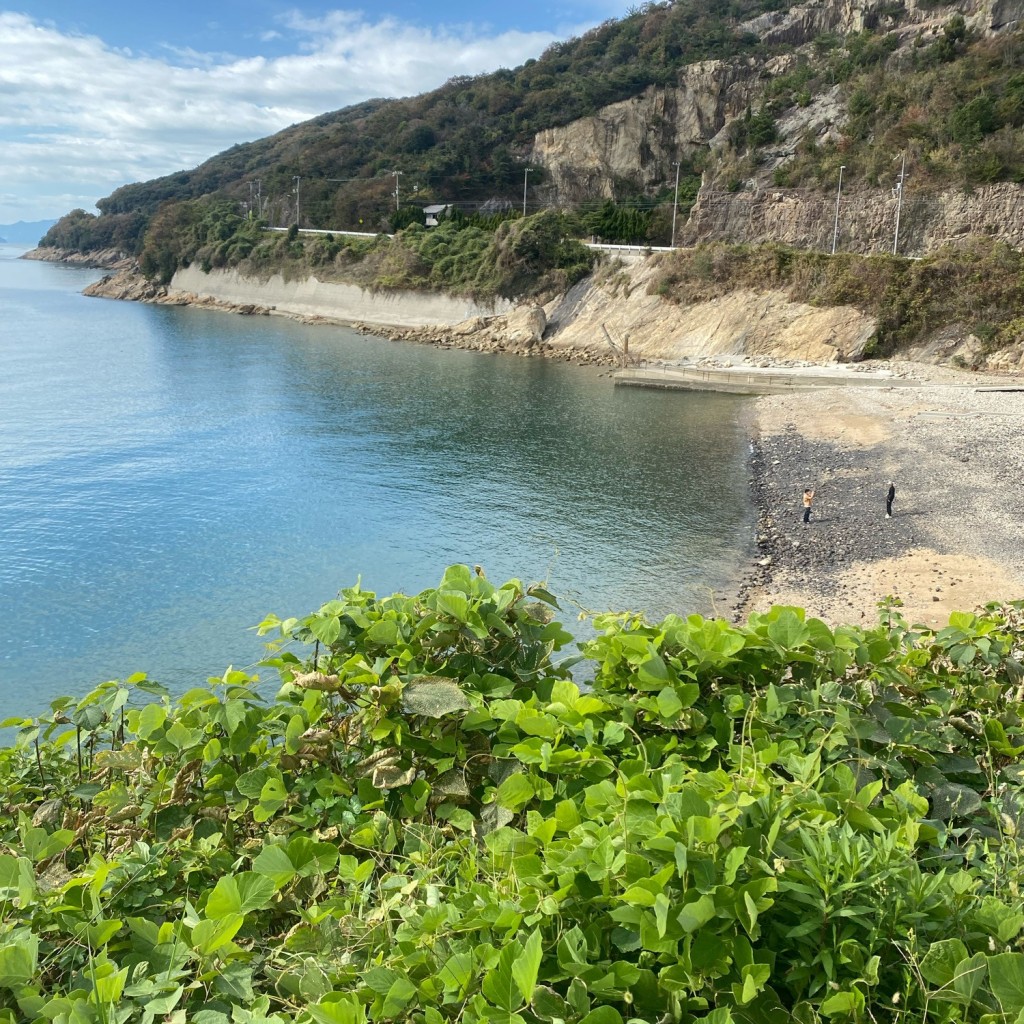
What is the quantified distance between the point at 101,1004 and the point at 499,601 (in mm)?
1891

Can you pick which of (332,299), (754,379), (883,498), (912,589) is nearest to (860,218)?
(754,379)

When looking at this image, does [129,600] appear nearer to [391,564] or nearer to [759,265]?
[391,564]

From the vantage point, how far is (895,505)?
20.8 meters

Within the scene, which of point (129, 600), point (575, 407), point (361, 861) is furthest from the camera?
point (575, 407)

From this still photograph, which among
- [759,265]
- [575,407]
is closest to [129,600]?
[575,407]

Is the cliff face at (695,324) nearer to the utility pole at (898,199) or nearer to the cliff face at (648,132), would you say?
the utility pole at (898,199)

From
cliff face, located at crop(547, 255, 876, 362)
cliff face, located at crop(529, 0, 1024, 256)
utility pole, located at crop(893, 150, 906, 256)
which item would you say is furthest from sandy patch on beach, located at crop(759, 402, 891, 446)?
cliff face, located at crop(529, 0, 1024, 256)

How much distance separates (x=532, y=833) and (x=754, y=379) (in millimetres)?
40567

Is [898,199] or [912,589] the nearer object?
[912,589]

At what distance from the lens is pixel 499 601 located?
3445 mm

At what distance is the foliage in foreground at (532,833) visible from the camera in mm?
2053

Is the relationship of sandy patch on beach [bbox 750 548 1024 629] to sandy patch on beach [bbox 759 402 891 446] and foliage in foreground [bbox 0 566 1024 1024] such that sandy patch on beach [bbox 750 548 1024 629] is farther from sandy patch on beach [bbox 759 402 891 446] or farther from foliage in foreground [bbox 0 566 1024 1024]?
foliage in foreground [bbox 0 566 1024 1024]

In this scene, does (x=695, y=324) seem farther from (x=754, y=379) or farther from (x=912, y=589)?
(x=912, y=589)

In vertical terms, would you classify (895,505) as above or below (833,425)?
below
